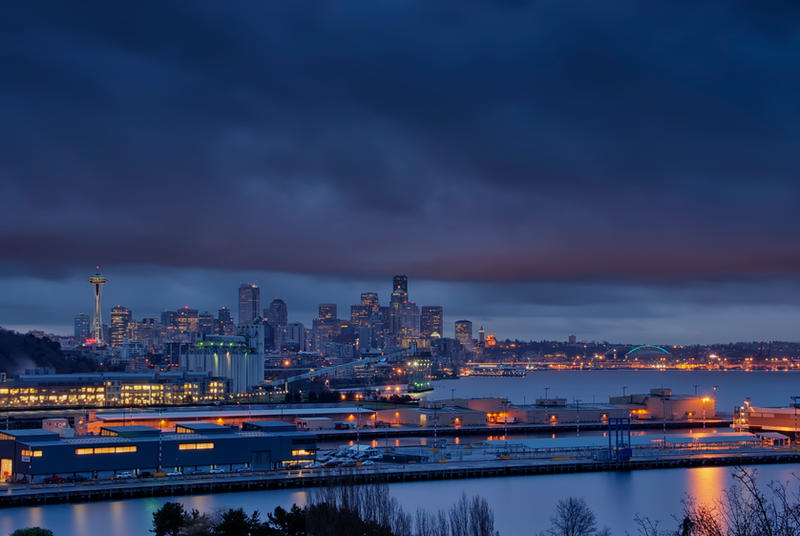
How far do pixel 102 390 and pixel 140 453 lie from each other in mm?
24092

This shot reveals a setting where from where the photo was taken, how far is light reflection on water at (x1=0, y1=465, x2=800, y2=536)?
16969 mm

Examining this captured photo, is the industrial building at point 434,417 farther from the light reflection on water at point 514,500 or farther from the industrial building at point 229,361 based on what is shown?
the industrial building at point 229,361

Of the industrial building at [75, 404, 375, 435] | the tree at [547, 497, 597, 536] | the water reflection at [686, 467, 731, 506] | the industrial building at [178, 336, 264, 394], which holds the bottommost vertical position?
the water reflection at [686, 467, 731, 506]

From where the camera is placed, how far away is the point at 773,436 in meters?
31.1

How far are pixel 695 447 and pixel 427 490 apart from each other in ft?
34.6

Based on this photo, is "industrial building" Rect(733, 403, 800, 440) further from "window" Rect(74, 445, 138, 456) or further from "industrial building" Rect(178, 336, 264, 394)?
"industrial building" Rect(178, 336, 264, 394)

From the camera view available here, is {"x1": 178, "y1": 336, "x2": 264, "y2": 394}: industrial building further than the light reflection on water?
Yes

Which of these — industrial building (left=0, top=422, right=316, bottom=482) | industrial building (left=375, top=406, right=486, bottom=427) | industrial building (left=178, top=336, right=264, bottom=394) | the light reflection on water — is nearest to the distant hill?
industrial building (left=178, top=336, right=264, bottom=394)

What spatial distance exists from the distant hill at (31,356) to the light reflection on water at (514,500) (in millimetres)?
46988

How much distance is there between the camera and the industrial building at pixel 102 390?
42969 mm

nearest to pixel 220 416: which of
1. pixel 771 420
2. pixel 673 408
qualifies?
pixel 673 408

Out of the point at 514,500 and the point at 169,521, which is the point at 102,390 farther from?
the point at 169,521

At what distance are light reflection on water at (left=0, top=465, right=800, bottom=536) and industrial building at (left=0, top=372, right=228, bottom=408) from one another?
25253 millimetres

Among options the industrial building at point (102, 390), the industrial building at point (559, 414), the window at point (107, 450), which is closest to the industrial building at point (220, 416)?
the industrial building at point (559, 414)
